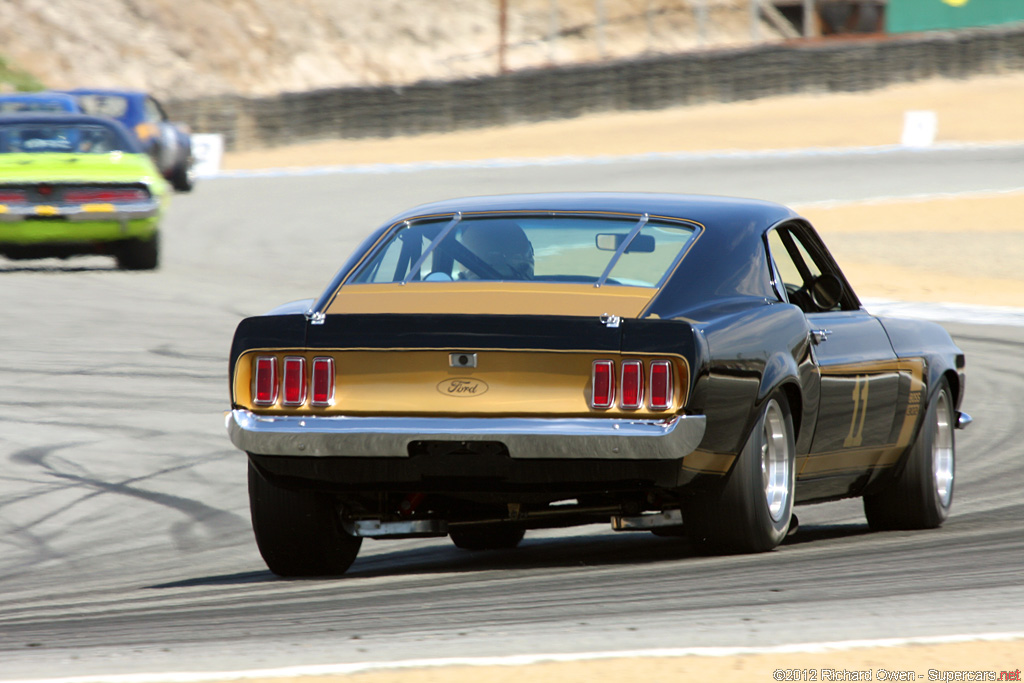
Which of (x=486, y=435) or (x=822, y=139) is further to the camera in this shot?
(x=822, y=139)

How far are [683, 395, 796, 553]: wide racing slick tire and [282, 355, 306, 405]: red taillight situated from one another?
4.39 feet

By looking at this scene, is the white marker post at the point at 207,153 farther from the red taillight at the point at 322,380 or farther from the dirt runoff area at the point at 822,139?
the red taillight at the point at 322,380

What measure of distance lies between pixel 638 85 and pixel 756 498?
42.7 metres

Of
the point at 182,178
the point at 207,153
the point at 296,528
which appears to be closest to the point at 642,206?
the point at 296,528

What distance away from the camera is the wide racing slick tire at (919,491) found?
7031 millimetres

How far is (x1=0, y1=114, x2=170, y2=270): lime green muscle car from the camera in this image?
55.1 ft

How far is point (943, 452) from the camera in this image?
292 inches

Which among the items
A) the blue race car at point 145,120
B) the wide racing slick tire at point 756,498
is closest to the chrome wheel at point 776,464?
the wide racing slick tire at point 756,498

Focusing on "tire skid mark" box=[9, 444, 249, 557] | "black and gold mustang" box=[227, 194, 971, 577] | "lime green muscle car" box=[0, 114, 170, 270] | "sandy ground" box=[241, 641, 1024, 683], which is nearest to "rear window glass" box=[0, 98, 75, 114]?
"lime green muscle car" box=[0, 114, 170, 270]

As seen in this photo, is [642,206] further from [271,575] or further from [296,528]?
[271,575]

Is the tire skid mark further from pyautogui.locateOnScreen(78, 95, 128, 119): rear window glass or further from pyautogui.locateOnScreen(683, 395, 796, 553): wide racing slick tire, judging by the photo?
pyautogui.locateOnScreen(78, 95, 128, 119): rear window glass

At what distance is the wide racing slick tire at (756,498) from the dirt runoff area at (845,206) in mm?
1343

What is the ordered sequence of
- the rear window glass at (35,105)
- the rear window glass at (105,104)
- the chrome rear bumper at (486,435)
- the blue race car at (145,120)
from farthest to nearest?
the rear window glass at (105,104), the blue race car at (145,120), the rear window glass at (35,105), the chrome rear bumper at (486,435)

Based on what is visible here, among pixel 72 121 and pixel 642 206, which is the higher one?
pixel 642 206
